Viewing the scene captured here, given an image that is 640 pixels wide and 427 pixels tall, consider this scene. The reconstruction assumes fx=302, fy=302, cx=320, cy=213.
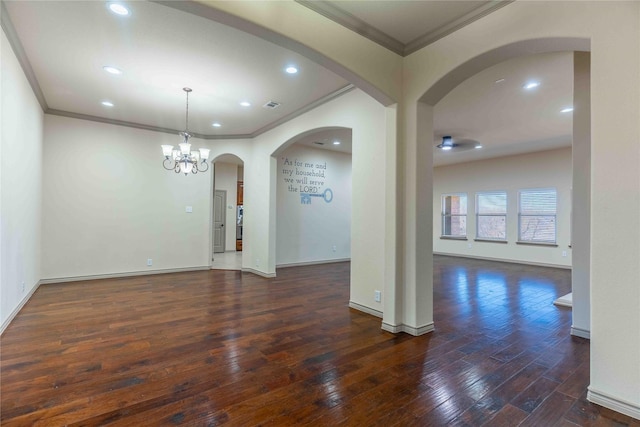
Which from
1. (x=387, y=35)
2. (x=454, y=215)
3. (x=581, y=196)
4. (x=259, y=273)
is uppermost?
(x=387, y=35)

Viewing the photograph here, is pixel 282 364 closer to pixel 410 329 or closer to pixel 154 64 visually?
pixel 410 329

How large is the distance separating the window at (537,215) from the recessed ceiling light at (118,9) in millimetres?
9371

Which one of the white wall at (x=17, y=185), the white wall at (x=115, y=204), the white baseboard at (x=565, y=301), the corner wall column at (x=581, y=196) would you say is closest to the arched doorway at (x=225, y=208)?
the white wall at (x=115, y=204)

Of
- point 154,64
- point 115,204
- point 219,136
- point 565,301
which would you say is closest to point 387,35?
point 154,64

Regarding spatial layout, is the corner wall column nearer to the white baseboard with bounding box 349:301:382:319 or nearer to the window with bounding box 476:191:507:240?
the white baseboard with bounding box 349:301:382:319

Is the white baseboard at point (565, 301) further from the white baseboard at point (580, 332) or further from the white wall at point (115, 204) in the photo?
the white wall at point (115, 204)

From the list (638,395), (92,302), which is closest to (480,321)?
(638,395)

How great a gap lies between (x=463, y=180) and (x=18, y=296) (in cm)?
1052

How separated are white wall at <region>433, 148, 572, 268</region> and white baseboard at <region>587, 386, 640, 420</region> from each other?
6852mm

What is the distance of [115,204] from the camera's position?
599 centimetres

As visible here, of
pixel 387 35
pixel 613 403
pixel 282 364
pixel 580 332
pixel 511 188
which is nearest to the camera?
pixel 613 403

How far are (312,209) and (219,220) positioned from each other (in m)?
3.86

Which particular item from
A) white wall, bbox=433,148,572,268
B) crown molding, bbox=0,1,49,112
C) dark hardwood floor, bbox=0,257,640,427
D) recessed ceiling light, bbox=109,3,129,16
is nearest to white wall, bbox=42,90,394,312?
dark hardwood floor, bbox=0,257,640,427

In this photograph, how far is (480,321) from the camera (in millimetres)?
3723
